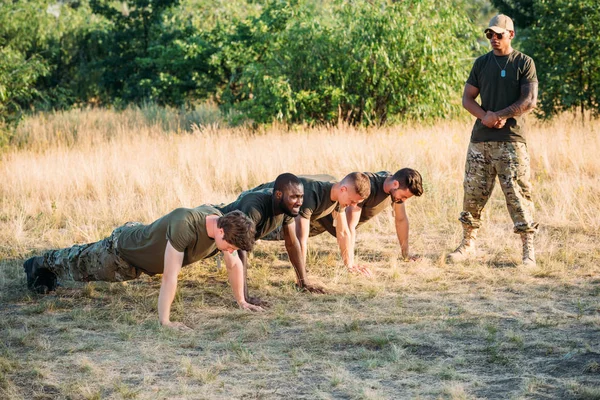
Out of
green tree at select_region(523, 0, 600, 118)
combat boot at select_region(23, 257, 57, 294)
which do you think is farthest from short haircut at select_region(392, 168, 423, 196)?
green tree at select_region(523, 0, 600, 118)

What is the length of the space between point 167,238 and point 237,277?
0.67 m

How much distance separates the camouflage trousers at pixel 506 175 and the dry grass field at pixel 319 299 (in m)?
0.50

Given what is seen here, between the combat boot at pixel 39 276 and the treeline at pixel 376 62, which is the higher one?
the treeline at pixel 376 62

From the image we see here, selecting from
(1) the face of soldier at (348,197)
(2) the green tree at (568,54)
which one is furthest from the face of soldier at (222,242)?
(2) the green tree at (568,54)

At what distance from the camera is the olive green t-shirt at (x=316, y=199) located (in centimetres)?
716

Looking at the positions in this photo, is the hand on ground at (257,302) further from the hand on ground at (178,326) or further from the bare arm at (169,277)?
the bare arm at (169,277)

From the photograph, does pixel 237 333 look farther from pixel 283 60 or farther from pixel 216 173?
pixel 283 60

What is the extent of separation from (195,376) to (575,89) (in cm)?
1229

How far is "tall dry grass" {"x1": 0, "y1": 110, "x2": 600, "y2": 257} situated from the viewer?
9.33m

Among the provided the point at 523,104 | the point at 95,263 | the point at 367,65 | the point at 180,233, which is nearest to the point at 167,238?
the point at 180,233

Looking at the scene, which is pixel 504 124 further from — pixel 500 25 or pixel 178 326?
pixel 178 326

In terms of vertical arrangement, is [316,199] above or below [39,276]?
above

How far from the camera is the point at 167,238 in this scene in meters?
5.97

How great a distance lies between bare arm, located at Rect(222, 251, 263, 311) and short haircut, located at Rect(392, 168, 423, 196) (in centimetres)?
193
